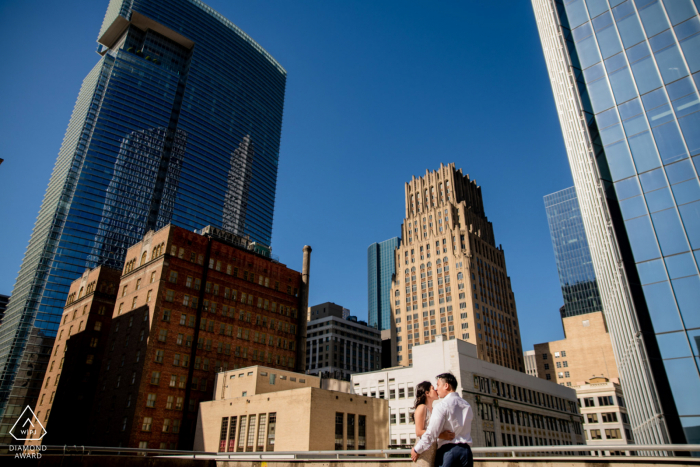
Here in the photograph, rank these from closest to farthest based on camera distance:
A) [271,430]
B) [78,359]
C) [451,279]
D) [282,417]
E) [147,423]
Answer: [282,417] → [271,430] → [147,423] → [78,359] → [451,279]

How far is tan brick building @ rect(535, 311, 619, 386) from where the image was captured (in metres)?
116

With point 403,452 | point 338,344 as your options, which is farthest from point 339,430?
point 338,344

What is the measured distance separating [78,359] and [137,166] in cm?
8858

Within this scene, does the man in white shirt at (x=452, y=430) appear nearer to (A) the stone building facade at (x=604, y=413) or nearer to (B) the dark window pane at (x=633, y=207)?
(B) the dark window pane at (x=633, y=207)

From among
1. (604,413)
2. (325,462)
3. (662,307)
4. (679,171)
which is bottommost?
(325,462)

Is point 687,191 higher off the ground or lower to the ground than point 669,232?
higher

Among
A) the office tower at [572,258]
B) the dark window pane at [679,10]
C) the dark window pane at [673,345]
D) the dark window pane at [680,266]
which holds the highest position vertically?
the office tower at [572,258]

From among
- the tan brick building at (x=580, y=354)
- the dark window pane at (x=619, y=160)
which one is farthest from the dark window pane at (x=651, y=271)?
the tan brick building at (x=580, y=354)

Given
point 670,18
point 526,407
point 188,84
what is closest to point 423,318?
point 526,407

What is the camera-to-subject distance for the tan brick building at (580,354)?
115938mm

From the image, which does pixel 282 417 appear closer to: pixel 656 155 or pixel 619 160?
pixel 619 160

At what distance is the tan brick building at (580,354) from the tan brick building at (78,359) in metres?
110

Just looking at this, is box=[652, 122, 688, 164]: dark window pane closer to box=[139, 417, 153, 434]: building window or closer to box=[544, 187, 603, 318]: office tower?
box=[139, 417, 153, 434]: building window

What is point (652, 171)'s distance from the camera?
32844mm
